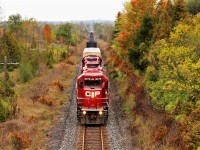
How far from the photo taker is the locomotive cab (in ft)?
83.2

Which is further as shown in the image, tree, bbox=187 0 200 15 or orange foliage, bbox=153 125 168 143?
tree, bbox=187 0 200 15

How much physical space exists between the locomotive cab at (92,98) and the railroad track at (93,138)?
784 millimetres

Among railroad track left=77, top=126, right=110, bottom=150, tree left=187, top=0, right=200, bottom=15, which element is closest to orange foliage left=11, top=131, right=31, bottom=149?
railroad track left=77, top=126, right=110, bottom=150

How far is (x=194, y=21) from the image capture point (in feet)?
80.1

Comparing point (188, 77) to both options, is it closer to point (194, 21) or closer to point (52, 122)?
point (194, 21)

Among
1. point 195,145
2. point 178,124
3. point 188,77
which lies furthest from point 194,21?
point 195,145

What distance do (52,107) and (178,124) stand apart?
15.6 meters

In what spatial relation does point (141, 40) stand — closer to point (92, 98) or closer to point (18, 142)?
point (92, 98)

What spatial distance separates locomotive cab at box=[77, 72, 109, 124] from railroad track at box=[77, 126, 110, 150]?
2.57 ft

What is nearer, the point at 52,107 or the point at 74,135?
the point at 74,135

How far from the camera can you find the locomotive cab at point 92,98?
25.4 meters

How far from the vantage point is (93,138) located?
23.0m

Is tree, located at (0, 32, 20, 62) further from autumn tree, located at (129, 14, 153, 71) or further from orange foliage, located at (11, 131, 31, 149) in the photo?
orange foliage, located at (11, 131, 31, 149)

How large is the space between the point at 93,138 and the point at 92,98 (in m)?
3.54
